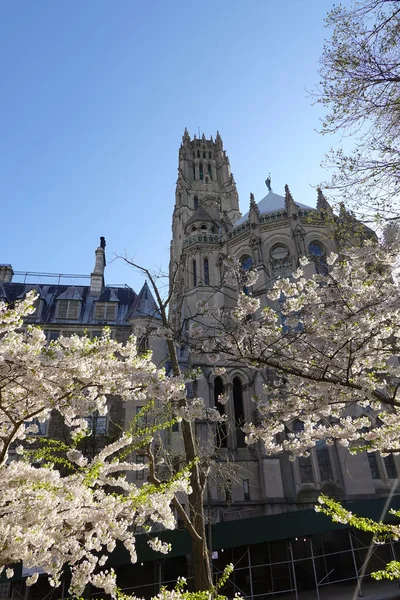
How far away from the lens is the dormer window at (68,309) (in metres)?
33.6

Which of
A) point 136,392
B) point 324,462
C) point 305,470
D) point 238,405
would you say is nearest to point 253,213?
point 238,405

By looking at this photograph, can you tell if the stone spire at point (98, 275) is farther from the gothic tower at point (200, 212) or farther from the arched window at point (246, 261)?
the arched window at point (246, 261)

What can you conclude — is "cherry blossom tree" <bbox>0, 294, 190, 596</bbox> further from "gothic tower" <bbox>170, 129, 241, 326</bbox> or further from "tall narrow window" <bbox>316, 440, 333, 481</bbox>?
"gothic tower" <bbox>170, 129, 241, 326</bbox>

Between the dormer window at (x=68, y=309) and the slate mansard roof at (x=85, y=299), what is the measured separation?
268 mm

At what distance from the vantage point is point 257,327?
998 centimetres

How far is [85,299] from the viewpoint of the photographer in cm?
3575

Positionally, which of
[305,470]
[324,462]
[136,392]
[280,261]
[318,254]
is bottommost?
[136,392]

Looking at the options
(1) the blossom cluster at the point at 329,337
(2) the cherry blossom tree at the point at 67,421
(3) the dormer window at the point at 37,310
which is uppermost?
(3) the dormer window at the point at 37,310

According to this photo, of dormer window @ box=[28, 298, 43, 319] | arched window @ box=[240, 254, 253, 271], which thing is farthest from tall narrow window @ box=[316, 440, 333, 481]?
dormer window @ box=[28, 298, 43, 319]

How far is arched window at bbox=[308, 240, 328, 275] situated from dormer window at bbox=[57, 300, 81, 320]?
830 inches

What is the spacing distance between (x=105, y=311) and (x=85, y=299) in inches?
112

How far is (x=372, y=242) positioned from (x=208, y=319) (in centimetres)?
2290

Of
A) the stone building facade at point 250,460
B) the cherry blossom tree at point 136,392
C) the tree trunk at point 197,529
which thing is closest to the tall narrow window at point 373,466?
the stone building facade at point 250,460

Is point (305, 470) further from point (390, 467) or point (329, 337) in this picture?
point (329, 337)
